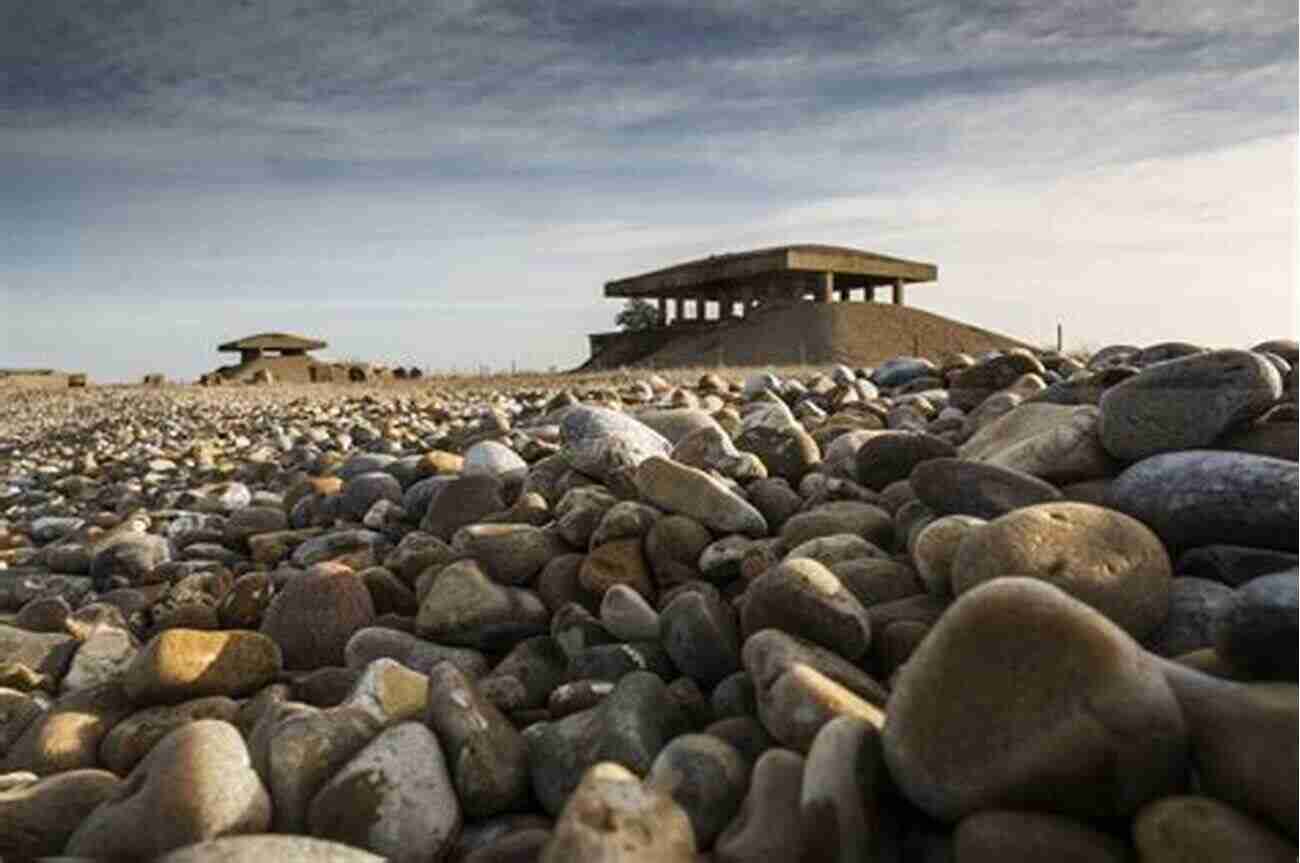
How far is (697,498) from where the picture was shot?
325 centimetres

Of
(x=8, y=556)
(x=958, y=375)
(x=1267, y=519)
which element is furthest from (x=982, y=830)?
(x=8, y=556)

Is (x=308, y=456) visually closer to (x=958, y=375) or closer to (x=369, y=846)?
(x=958, y=375)

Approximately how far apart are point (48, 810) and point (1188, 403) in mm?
3031

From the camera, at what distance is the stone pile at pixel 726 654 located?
1521mm

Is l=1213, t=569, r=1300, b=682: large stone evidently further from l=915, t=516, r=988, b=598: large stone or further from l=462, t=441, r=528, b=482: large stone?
l=462, t=441, r=528, b=482: large stone

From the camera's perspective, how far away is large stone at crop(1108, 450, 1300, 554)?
2.30 m

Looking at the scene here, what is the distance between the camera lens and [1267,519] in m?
2.30

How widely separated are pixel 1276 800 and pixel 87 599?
4300 mm

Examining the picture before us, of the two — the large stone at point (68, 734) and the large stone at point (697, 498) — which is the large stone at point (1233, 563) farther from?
the large stone at point (68, 734)

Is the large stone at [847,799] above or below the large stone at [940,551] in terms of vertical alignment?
below

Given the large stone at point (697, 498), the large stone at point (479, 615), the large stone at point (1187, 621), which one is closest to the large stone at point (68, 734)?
the large stone at point (479, 615)

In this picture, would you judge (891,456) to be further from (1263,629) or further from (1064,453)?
(1263,629)

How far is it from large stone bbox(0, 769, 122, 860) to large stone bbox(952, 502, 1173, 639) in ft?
6.24

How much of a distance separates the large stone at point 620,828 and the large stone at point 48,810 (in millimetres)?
1135
